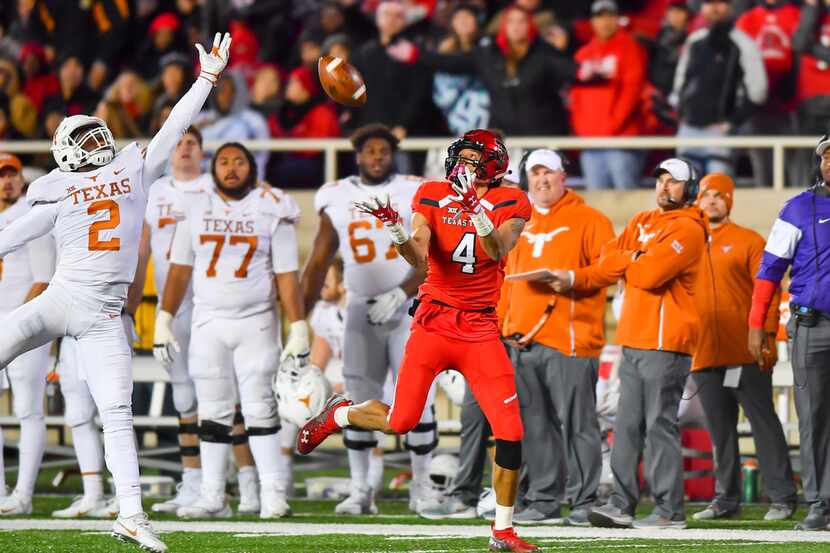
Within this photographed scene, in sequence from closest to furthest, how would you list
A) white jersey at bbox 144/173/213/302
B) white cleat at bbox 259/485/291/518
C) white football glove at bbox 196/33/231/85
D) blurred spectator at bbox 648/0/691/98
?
white football glove at bbox 196/33/231/85 → white cleat at bbox 259/485/291/518 → white jersey at bbox 144/173/213/302 → blurred spectator at bbox 648/0/691/98

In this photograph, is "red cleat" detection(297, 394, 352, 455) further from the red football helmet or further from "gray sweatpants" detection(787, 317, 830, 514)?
"gray sweatpants" detection(787, 317, 830, 514)

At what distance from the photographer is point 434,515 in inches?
367

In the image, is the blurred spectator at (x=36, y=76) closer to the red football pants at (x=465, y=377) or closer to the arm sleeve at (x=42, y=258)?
the arm sleeve at (x=42, y=258)

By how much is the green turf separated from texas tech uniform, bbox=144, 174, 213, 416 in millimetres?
1913

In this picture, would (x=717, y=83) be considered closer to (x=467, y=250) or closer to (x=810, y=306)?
(x=810, y=306)

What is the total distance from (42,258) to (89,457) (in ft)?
3.92

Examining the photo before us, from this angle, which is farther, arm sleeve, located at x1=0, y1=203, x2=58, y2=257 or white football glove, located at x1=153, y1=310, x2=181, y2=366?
white football glove, located at x1=153, y1=310, x2=181, y2=366

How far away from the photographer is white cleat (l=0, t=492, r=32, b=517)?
31.2 ft

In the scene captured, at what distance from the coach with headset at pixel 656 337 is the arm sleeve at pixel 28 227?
2720 millimetres

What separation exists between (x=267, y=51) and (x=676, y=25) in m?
3.71

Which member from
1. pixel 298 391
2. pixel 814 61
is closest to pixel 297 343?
pixel 298 391

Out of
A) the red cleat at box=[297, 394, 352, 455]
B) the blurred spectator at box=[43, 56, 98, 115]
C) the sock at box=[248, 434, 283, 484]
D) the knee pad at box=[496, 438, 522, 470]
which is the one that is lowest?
the sock at box=[248, 434, 283, 484]

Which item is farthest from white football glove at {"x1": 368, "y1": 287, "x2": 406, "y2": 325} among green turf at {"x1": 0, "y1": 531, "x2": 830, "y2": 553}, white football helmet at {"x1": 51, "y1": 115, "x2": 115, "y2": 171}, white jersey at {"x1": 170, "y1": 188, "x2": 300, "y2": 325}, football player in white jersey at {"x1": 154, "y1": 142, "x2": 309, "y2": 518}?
white football helmet at {"x1": 51, "y1": 115, "x2": 115, "y2": 171}

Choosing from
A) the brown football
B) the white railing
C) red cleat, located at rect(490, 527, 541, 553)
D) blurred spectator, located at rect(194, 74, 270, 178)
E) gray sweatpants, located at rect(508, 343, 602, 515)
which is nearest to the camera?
red cleat, located at rect(490, 527, 541, 553)
